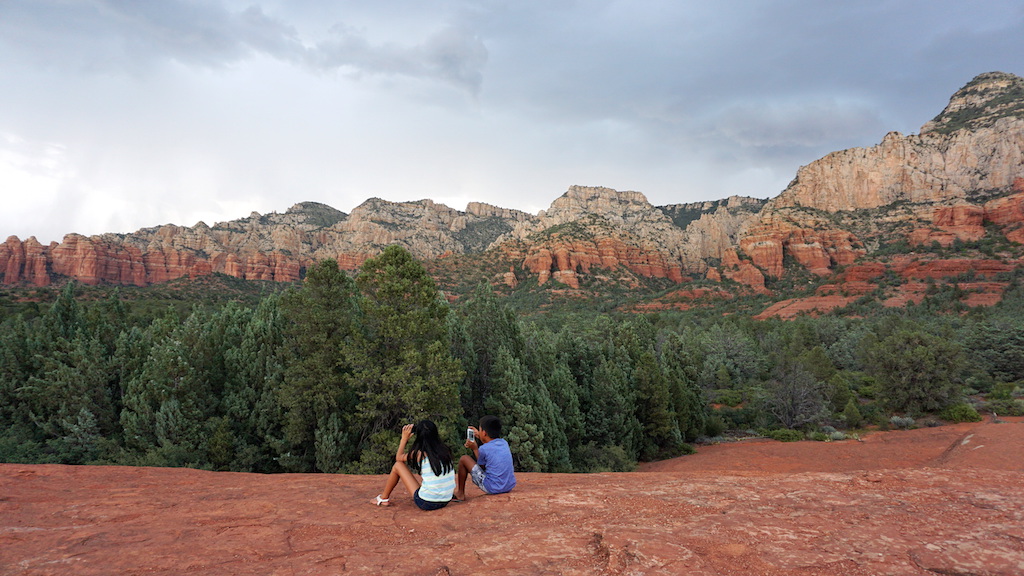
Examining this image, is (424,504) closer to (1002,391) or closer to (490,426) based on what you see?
(490,426)

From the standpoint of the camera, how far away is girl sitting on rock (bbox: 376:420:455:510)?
534 centimetres

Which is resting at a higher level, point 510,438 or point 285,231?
point 285,231

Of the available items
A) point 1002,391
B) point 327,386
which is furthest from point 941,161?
point 327,386

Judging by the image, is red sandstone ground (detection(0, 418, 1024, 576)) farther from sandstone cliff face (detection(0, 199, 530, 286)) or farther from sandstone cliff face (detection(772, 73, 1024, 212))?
sandstone cliff face (detection(772, 73, 1024, 212))

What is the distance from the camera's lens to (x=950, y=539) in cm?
358

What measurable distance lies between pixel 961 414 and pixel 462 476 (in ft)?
106

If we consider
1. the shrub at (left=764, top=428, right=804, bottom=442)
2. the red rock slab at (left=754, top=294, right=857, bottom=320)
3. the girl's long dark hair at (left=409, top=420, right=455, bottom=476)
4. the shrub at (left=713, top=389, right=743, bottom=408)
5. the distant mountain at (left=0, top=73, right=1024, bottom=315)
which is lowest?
the shrub at (left=713, top=389, right=743, bottom=408)

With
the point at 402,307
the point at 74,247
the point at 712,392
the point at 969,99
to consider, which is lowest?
the point at 712,392

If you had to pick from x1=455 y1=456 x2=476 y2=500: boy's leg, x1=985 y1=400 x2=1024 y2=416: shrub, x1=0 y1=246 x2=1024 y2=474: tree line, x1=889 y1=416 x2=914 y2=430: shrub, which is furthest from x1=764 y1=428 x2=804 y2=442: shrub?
x1=455 y1=456 x2=476 y2=500: boy's leg

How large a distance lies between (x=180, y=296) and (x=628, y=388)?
228 ft

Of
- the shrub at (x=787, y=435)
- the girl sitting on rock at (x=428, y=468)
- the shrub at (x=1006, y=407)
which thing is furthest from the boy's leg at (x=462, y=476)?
the shrub at (x=1006, y=407)

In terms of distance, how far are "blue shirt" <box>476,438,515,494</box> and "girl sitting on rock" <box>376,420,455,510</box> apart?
2.13 ft

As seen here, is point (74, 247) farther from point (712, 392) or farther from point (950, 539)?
point (950, 539)

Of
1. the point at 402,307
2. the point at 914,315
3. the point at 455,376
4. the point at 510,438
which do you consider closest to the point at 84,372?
the point at 402,307
